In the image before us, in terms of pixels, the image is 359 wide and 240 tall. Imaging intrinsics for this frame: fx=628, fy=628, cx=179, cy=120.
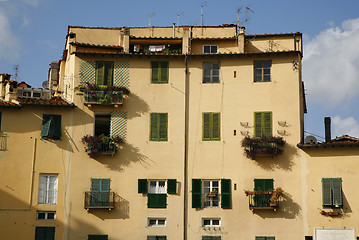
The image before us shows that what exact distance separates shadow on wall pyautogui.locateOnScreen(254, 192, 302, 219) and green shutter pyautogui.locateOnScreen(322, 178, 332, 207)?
64.2 inches

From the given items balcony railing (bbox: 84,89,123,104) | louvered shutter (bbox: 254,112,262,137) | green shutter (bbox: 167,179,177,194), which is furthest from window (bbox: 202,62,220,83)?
green shutter (bbox: 167,179,177,194)

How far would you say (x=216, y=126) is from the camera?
40.0m

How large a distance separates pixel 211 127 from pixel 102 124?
7332 millimetres

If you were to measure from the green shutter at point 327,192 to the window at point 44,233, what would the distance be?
652 inches

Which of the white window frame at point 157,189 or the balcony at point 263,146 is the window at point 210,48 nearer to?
the balcony at point 263,146

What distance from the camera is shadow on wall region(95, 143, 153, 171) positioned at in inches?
1558

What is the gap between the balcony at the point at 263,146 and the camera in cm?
3859

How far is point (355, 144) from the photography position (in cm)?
3806

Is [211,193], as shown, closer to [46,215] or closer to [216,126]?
[216,126]

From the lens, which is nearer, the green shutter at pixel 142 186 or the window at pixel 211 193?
the window at pixel 211 193

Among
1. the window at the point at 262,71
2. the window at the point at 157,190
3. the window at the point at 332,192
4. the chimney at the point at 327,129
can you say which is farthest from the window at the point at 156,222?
the chimney at the point at 327,129

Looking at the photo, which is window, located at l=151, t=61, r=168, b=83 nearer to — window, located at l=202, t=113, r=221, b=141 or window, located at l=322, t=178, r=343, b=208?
window, located at l=202, t=113, r=221, b=141

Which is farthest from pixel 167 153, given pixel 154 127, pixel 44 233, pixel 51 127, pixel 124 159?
pixel 44 233

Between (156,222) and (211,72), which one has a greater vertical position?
(211,72)
